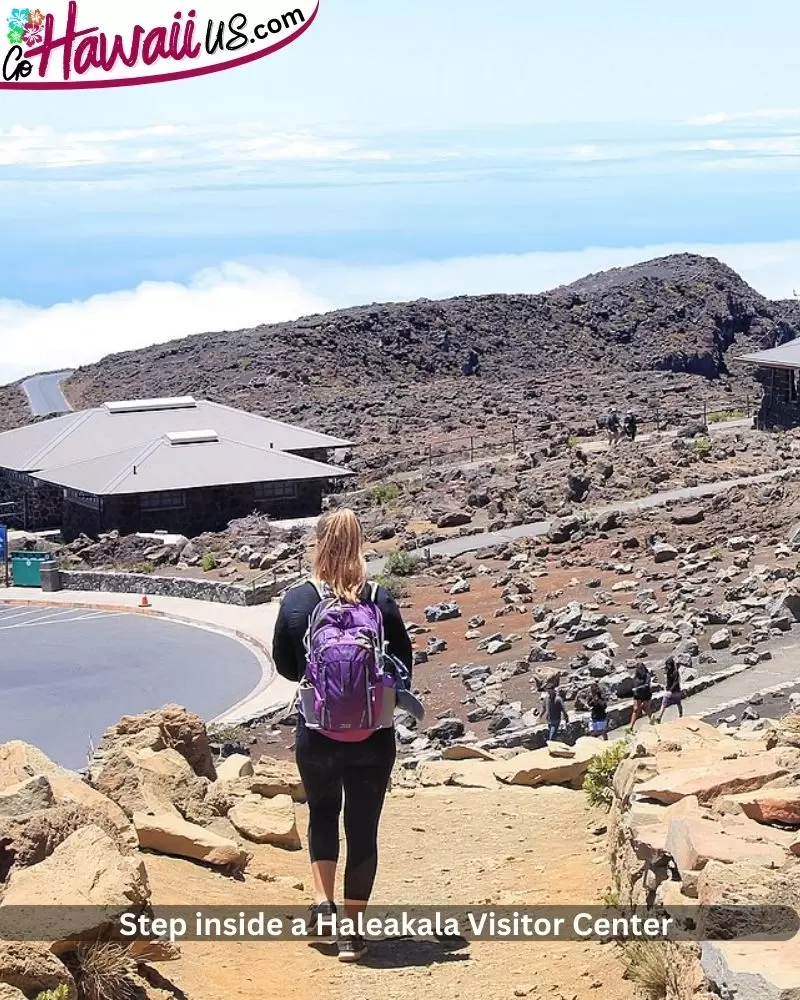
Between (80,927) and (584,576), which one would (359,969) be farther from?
(584,576)

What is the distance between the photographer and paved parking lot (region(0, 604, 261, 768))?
2275 cm

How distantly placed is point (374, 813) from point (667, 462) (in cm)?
3515

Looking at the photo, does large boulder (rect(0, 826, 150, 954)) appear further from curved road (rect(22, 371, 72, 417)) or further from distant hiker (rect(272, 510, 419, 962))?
curved road (rect(22, 371, 72, 417))

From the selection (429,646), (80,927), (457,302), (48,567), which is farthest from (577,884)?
(457,302)

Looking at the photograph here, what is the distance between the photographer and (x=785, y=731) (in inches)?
317

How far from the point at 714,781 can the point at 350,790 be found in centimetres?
151

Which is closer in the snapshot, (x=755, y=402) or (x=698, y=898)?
(x=698, y=898)

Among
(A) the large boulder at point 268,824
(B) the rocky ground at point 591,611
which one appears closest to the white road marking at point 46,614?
(B) the rocky ground at point 591,611

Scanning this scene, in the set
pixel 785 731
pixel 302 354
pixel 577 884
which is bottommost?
pixel 302 354

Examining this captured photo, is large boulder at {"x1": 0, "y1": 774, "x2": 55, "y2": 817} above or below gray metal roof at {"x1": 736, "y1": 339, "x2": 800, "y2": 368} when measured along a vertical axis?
above

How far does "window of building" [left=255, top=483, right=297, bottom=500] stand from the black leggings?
121ft

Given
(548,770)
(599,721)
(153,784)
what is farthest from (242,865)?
(599,721)

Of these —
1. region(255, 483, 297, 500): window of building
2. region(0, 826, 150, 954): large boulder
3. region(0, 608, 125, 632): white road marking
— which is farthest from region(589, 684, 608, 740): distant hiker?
region(255, 483, 297, 500): window of building

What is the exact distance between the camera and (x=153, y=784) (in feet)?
27.6
